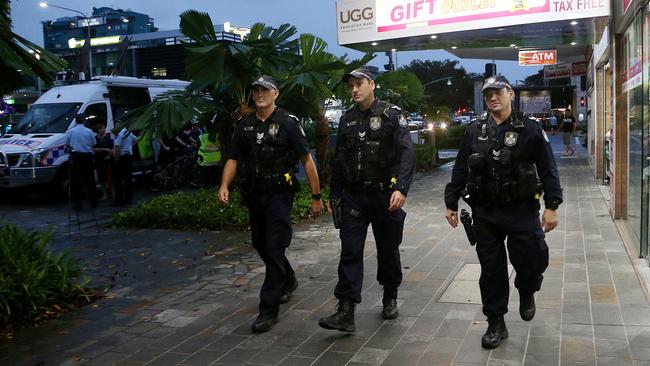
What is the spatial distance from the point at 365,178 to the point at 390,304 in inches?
40.6

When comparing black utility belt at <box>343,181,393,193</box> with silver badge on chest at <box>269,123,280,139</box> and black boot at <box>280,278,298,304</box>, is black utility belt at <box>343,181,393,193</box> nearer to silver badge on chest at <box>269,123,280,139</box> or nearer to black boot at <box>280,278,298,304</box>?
silver badge on chest at <box>269,123,280,139</box>

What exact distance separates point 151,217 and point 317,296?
500 centimetres

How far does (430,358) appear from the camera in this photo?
411cm

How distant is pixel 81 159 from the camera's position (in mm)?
12023

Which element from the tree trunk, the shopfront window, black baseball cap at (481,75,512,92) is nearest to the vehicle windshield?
the tree trunk

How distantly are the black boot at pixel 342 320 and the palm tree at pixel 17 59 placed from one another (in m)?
2.67

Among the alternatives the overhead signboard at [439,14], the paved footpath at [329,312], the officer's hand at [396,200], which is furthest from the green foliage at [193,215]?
the officer's hand at [396,200]

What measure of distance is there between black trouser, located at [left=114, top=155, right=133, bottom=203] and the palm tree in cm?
789

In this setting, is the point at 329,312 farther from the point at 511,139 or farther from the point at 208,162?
the point at 208,162

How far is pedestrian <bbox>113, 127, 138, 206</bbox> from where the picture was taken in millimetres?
12602

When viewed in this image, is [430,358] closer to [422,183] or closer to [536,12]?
[536,12]

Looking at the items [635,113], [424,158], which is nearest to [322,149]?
[424,158]

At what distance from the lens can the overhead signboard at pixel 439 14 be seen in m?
10.6

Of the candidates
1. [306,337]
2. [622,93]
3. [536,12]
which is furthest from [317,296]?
[536,12]
